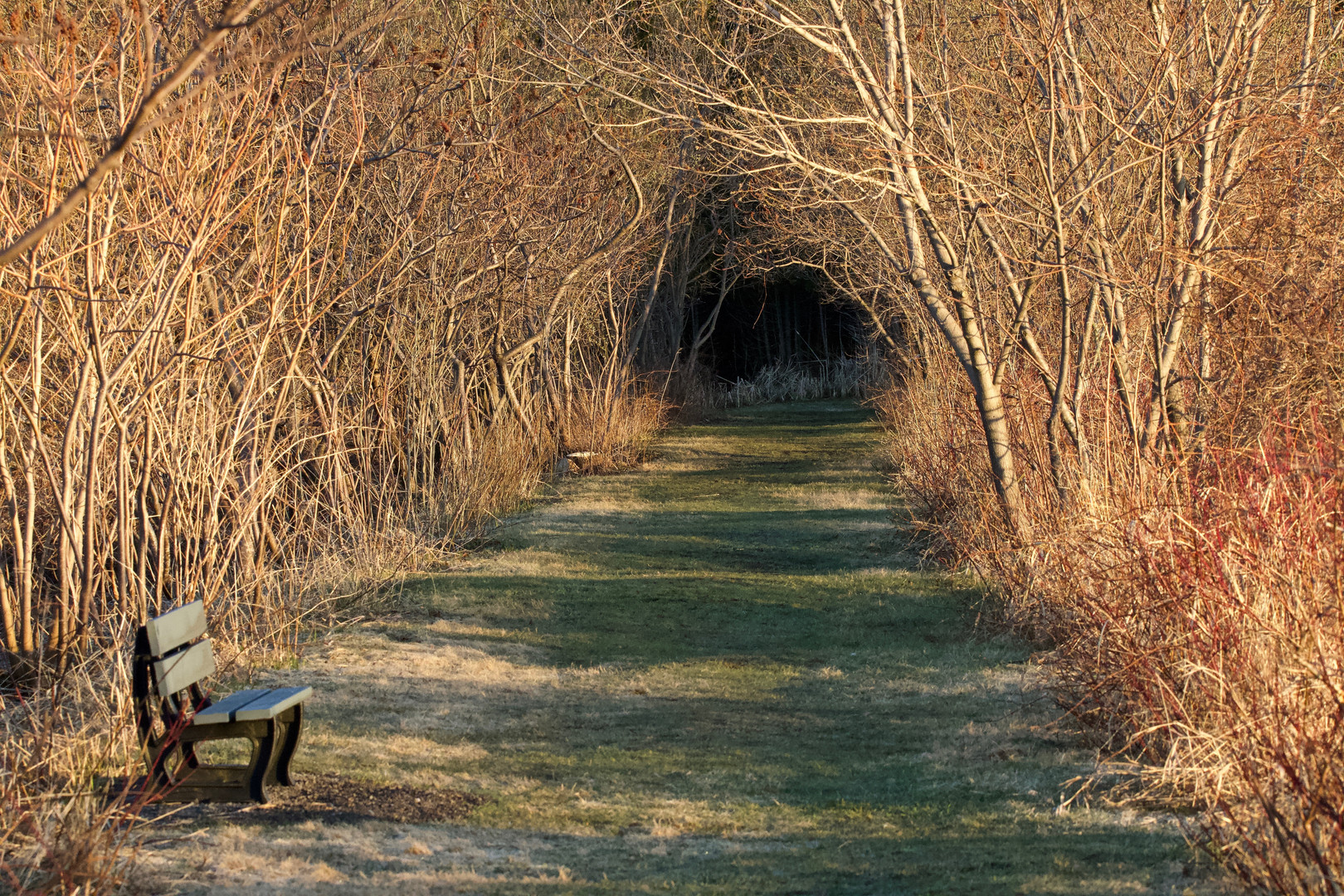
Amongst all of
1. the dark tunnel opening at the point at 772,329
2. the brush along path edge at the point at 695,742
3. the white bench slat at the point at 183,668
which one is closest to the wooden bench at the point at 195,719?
the white bench slat at the point at 183,668

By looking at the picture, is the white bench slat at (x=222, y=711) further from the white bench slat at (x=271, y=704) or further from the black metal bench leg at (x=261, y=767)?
the black metal bench leg at (x=261, y=767)

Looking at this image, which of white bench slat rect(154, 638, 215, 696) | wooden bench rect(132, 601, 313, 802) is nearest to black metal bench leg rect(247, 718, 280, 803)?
wooden bench rect(132, 601, 313, 802)

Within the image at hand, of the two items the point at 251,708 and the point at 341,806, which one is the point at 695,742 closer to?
the point at 341,806

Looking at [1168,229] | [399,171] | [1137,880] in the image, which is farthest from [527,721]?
[399,171]

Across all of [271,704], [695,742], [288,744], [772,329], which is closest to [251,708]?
[271,704]

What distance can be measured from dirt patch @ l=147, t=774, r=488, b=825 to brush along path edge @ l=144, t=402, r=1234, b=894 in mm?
94

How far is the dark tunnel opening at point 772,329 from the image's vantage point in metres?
30.9

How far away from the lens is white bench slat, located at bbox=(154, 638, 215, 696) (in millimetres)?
4277

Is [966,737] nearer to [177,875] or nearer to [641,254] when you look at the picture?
[177,875]

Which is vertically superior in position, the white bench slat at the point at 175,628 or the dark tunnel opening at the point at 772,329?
the dark tunnel opening at the point at 772,329

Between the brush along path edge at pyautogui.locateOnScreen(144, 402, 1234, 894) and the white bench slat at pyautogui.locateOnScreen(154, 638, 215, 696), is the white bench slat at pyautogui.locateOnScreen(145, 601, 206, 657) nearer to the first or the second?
the white bench slat at pyautogui.locateOnScreen(154, 638, 215, 696)

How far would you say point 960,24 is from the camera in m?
11.8

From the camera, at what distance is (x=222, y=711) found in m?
4.41

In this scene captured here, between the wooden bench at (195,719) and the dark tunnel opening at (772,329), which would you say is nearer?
the wooden bench at (195,719)
